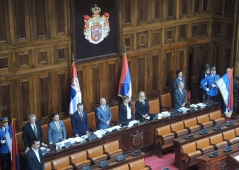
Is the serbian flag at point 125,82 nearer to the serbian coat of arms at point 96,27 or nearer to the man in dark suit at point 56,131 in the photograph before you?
the serbian coat of arms at point 96,27

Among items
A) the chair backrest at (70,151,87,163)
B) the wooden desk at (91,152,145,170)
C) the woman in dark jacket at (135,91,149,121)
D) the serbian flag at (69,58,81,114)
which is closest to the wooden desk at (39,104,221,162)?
the chair backrest at (70,151,87,163)

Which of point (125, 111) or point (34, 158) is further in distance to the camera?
point (125, 111)

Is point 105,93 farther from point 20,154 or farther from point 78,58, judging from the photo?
point 20,154

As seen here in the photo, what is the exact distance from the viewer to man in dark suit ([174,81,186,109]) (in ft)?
45.8

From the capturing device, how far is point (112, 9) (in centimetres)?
1355

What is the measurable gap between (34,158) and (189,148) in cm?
385

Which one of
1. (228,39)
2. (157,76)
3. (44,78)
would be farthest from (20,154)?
(228,39)

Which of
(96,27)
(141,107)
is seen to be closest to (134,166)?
(141,107)

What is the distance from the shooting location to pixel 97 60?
44.4ft

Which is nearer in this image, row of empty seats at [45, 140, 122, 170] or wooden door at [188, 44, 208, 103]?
row of empty seats at [45, 140, 122, 170]

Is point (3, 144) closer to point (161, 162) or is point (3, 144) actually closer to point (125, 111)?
point (125, 111)

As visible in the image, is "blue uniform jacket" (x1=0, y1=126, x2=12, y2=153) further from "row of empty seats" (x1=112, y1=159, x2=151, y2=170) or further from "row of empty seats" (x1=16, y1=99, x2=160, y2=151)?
"row of empty seats" (x1=112, y1=159, x2=151, y2=170)

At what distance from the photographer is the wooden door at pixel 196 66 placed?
16.0 metres

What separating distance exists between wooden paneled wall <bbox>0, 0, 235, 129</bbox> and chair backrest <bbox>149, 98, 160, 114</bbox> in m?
0.75
